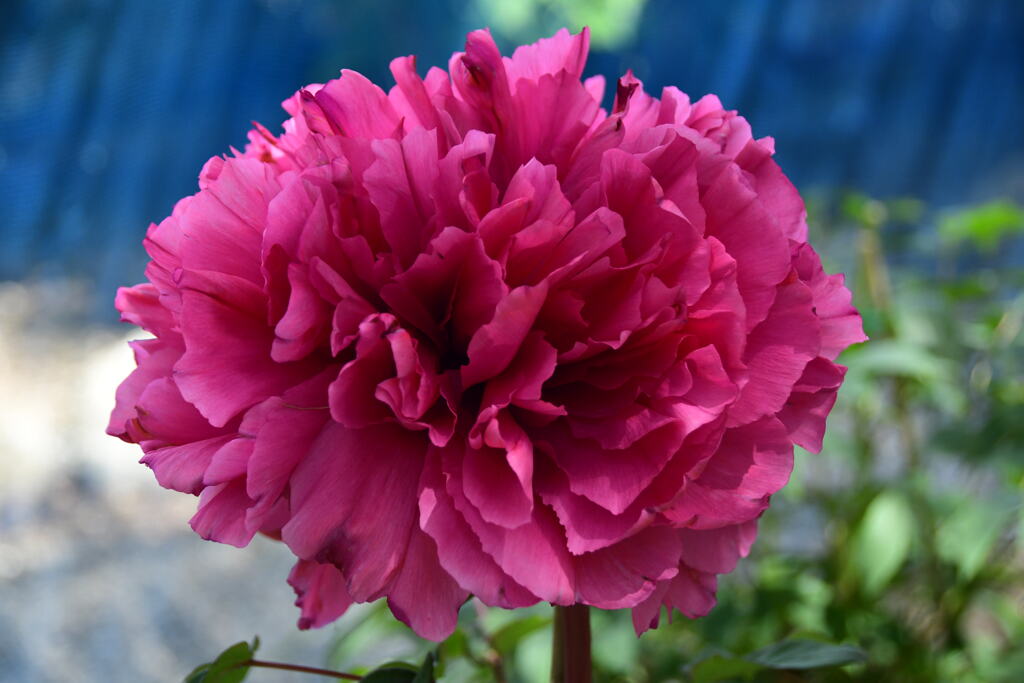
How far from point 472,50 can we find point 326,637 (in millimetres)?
1580

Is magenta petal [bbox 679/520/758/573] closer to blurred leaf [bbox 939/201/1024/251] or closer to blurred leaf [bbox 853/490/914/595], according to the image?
blurred leaf [bbox 853/490/914/595]

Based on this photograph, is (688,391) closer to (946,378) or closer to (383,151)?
(383,151)

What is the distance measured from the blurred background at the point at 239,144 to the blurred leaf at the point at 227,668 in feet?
1.90

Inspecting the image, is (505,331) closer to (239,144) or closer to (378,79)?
(378,79)

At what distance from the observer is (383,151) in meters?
0.32

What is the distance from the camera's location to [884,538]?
0.85 meters

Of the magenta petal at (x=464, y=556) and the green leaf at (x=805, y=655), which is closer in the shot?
the magenta petal at (x=464, y=556)

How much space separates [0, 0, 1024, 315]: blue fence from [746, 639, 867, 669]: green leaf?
8.15ft

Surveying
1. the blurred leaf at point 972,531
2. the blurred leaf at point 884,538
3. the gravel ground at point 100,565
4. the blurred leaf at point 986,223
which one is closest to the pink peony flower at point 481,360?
the blurred leaf at point 972,531

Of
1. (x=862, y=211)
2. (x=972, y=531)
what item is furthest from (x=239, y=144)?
(x=972, y=531)

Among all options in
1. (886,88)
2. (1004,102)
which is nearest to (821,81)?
(886,88)

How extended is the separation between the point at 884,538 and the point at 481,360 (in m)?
0.65

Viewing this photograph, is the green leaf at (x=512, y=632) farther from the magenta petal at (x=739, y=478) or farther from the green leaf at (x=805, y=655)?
the magenta petal at (x=739, y=478)

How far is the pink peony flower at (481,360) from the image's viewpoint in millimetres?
303
